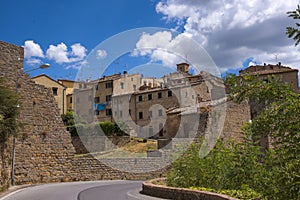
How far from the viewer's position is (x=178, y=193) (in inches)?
471

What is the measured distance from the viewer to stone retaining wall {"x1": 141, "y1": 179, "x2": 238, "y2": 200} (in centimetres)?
992

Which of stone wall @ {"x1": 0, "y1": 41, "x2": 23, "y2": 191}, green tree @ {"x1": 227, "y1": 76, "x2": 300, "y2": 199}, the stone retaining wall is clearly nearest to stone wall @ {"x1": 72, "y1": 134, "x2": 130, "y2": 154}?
stone wall @ {"x1": 0, "y1": 41, "x2": 23, "y2": 191}

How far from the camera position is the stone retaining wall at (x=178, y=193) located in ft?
32.6

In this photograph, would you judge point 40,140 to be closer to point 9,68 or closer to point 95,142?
point 9,68

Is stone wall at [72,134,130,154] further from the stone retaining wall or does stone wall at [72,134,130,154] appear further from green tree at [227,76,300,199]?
green tree at [227,76,300,199]

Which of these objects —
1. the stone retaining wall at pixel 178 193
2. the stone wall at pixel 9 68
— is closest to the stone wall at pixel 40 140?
the stone wall at pixel 9 68

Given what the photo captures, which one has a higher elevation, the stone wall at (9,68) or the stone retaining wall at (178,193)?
the stone wall at (9,68)

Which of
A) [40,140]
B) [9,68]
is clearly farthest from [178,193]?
[9,68]

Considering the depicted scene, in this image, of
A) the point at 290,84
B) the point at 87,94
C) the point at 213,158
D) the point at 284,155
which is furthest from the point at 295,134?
the point at 87,94

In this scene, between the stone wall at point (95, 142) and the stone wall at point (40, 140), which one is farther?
the stone wall at point (95, 142)

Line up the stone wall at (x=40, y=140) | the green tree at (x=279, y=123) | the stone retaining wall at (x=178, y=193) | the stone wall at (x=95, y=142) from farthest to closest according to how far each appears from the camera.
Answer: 1. the stone wall at (x=95, y=142)
2. the stone wall at (x=40, y=140)
3. the stone retaining wall at (x=178, y=193)
4. the green tree at (x=279, y=123)

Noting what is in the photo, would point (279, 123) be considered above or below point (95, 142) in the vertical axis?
above

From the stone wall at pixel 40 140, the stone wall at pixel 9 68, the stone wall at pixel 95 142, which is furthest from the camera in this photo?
the stone wall at pixel 95 142

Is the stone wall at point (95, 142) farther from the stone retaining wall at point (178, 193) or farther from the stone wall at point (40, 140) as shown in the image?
the stone retaining wall at point (178, 193)
